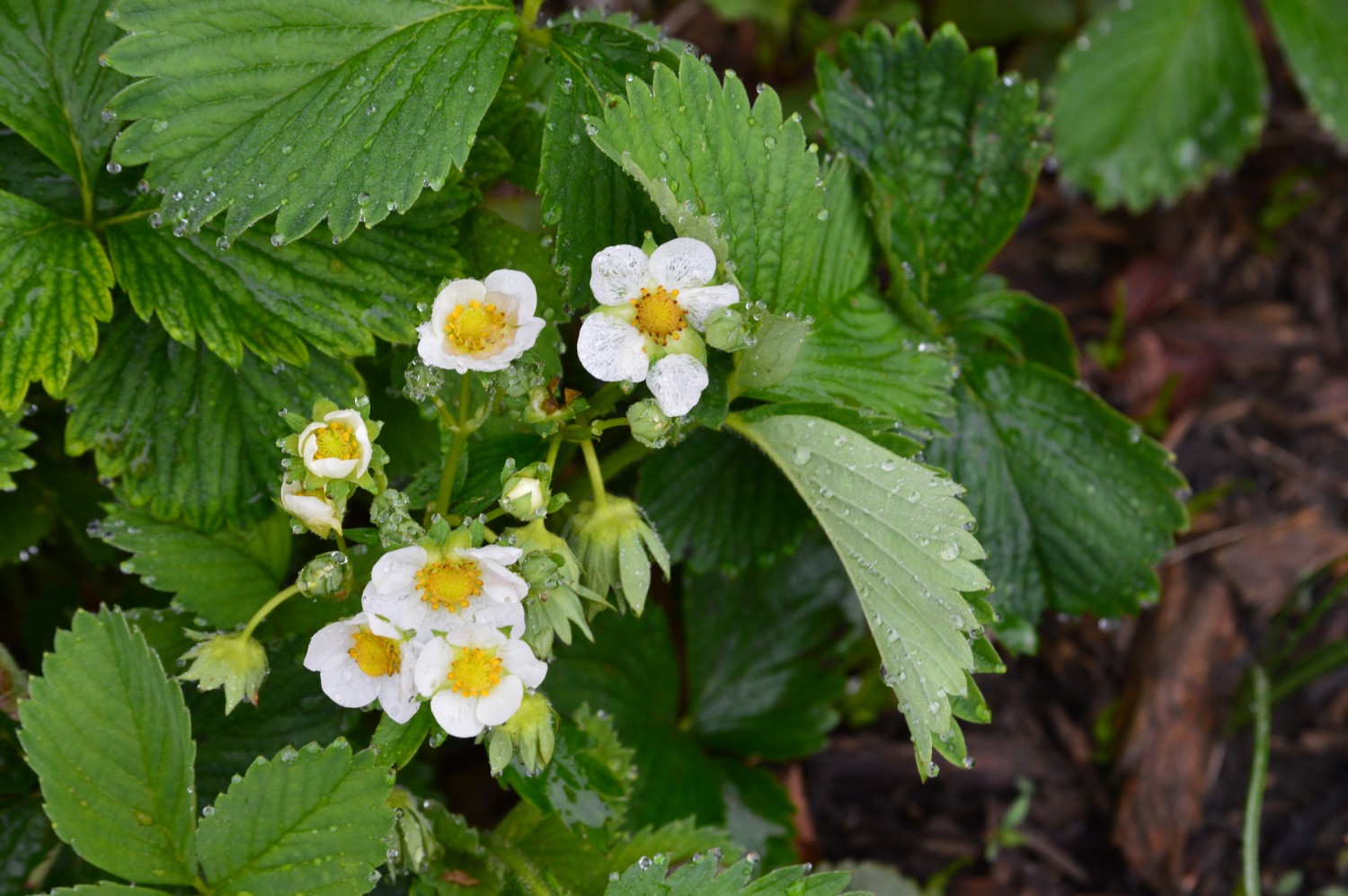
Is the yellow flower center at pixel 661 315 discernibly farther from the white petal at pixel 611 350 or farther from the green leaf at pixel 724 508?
the green leaf at pixel 724 508

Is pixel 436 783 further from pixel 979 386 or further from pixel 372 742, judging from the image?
pixel 979 386

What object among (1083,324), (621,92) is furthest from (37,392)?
(1083,324)

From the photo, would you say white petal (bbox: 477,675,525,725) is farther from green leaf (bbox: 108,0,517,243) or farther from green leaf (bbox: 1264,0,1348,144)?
green leaf (bbox: 1264,0,1348,144)

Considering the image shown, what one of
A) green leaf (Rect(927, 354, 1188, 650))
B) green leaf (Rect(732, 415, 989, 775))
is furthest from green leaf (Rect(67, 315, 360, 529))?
green leaf (Rect(927, 354, 1188, 650))

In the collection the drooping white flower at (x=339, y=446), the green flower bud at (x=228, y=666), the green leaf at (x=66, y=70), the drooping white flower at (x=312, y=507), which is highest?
the green leaf at (x=66, y=70)

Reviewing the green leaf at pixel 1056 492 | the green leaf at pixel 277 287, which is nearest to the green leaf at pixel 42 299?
the green leaf at pixel 277 287

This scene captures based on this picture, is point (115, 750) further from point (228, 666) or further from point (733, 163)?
point (733, 163)

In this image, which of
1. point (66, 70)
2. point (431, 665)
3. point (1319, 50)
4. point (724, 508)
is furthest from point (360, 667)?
point (1319, 50)
